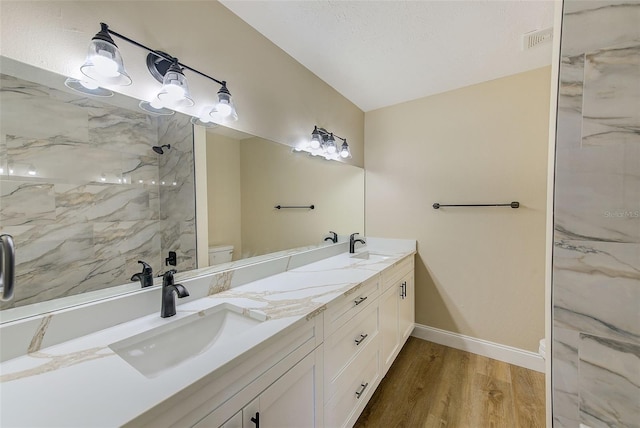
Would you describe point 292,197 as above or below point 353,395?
above

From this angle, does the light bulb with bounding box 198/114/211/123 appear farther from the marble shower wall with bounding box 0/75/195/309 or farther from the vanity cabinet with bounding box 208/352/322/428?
the vanity cabinet with bounding box 208/352/322/428

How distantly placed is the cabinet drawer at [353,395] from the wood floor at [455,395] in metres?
0.21

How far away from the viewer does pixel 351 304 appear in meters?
1.31

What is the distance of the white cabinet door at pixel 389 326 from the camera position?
1.70 m

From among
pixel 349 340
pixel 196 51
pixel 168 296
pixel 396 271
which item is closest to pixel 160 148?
pixel 196 51

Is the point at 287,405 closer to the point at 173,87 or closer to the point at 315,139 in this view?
the point at 173,87

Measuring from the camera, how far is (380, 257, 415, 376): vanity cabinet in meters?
1.72

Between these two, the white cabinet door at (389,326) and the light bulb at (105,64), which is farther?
the white cabinet door at (389,326)

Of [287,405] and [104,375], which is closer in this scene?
[104,375]

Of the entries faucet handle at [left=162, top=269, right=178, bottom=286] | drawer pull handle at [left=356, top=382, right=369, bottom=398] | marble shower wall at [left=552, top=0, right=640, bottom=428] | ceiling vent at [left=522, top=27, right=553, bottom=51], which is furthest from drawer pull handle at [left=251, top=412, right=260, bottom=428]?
ceiling vent at [left=522, top=27, right=553, bottom=51]

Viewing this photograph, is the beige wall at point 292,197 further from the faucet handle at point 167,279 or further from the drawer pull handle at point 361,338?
the drawer pull handle at point 361,338

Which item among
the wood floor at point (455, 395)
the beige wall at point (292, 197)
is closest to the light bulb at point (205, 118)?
the beige wall at point (292, 197)

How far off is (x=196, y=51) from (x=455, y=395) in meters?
2.60

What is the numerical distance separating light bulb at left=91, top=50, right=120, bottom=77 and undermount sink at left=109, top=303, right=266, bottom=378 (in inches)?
36.4
